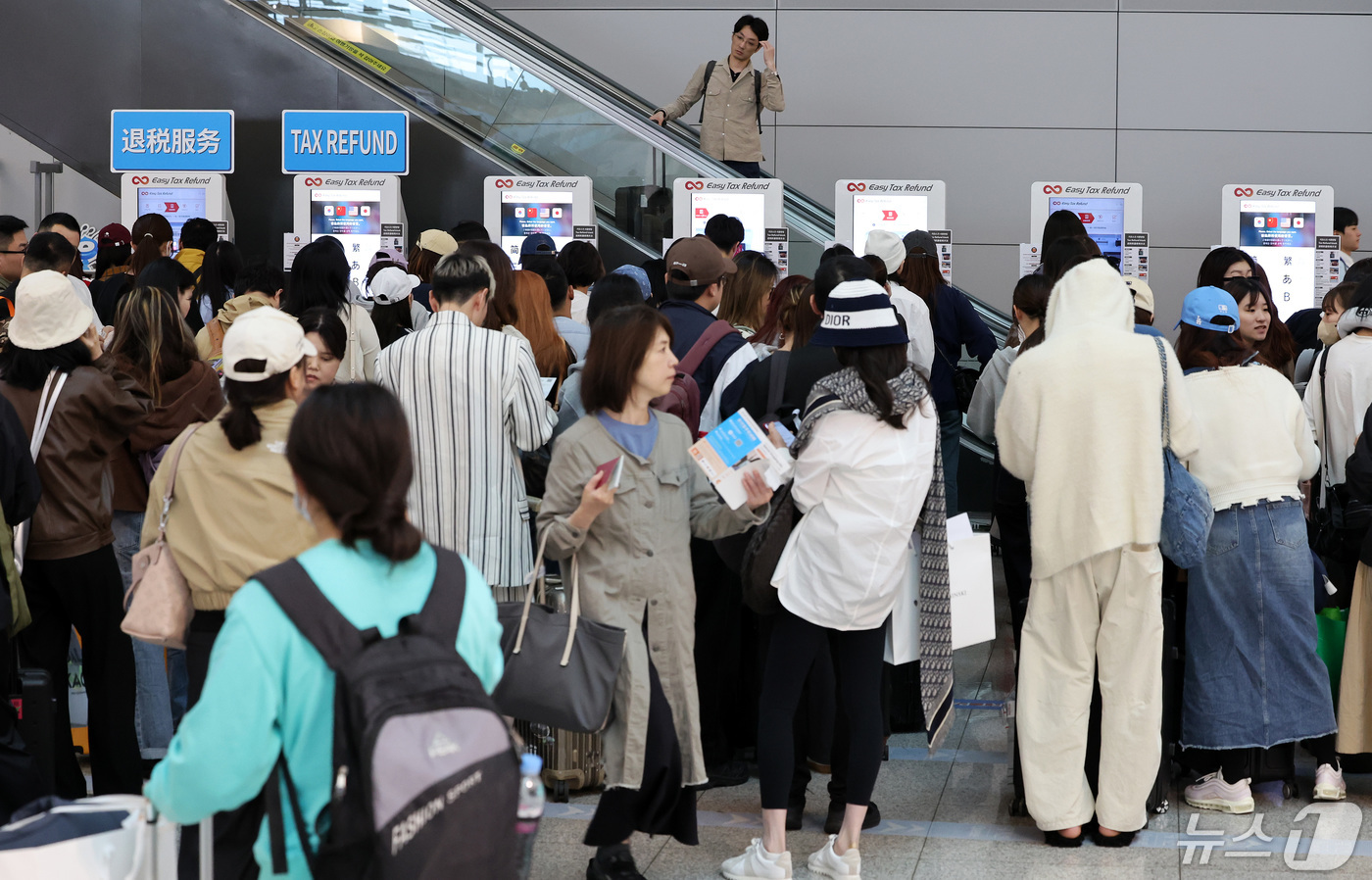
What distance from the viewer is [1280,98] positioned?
11.3 metres

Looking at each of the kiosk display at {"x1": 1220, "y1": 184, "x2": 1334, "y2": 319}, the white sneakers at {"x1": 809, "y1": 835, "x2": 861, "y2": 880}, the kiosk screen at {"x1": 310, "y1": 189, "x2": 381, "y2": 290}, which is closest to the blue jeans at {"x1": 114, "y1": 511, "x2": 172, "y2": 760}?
the white sneakers at {"x1": 809, "y1": 835, "x2": 861, "y2": 880}

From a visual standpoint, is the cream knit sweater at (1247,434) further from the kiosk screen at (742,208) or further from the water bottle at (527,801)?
the kiosk screen at (742,208)

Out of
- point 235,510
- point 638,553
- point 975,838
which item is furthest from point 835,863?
point 235,510

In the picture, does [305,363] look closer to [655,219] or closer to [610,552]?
[610,552]

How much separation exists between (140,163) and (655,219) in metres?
3.49

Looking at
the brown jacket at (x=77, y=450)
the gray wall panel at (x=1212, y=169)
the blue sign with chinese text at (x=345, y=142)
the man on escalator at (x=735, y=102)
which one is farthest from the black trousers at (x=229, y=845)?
the gray wall panel at (x=1212, y=169)

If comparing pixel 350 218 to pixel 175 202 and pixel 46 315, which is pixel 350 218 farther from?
pixel 46 315

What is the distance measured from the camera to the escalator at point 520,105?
938 cm

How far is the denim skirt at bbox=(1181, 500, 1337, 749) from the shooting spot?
387cm

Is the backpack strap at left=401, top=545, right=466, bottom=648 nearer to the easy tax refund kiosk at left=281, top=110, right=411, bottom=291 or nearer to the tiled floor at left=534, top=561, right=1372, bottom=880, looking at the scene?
the tiled floor at left=534, top=561, right=1372, bottom=880

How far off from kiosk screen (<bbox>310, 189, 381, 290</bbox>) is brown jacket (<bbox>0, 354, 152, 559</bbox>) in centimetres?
552

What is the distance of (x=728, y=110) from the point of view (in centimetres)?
972

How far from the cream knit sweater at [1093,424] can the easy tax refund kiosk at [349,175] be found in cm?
614

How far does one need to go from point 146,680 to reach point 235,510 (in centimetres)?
173
